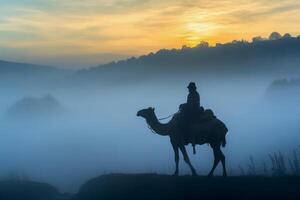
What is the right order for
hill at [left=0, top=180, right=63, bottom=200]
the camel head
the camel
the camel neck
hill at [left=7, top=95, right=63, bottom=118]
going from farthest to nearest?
hill at [left=7, top=95, right=63, bottom=118]
hill at [left=0, top=180, right=63, bottom=200]
the camel head
the camel neck
the camel

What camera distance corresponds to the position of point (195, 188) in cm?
2414

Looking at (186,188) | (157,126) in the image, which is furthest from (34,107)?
(186,188)

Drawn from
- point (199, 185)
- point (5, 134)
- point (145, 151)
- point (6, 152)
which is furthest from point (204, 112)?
point (5, 134)

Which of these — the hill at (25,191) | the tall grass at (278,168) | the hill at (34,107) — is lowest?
the hill at (25,191)

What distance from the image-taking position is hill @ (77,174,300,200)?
890 inches

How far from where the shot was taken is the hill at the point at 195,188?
22.6 m

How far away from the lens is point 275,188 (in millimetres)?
22938

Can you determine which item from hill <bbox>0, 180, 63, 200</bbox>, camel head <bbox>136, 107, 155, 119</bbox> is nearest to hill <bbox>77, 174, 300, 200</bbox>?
camel head <bbox>136, 107, 155, 119</bbox>

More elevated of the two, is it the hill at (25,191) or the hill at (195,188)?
the hill at (195,188)

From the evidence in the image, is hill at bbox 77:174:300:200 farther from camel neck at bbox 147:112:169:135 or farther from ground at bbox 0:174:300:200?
camel neck at bbox 147:112:169:135

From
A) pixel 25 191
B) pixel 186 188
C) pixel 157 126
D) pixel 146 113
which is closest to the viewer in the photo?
pixel 186 188

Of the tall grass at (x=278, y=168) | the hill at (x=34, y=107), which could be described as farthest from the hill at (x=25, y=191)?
the hill at (x=34, y=107)

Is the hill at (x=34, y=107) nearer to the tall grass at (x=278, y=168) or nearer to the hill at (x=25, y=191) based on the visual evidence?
the hill at (x=25, y=191)

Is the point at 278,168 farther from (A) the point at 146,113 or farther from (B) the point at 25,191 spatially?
(B) the point at 25,191
